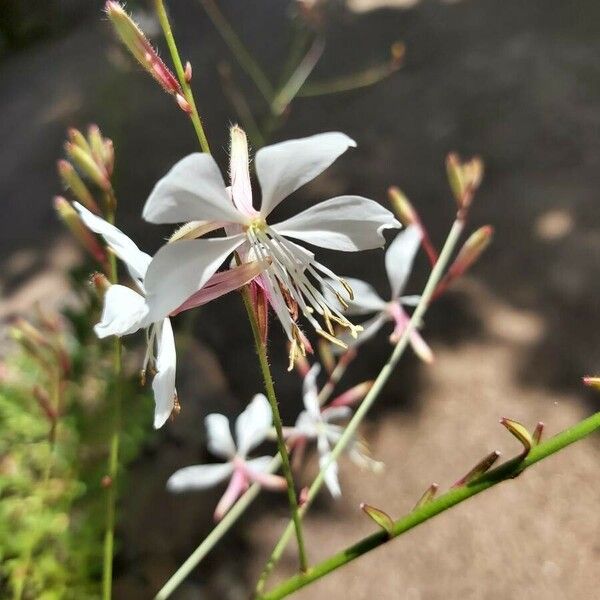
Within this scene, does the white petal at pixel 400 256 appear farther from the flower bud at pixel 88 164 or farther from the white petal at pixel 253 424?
the flower bud at pixel 88 164

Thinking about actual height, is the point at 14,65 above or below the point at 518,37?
above

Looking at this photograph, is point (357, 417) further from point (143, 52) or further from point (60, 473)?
point (60, 473)

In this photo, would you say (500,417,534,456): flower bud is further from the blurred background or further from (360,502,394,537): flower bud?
the blurred background

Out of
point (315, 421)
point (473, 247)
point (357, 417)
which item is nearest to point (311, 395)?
point (315, 421)

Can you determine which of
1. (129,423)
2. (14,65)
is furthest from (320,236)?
(14,65)

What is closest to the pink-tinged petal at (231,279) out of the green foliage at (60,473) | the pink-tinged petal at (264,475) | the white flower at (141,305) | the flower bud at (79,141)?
the white flower at (141,305)

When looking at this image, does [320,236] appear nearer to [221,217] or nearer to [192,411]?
[221,217]

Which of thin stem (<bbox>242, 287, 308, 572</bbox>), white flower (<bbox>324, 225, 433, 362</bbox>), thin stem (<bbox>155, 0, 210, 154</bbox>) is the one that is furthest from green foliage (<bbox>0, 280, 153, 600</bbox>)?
thin stem (<bbox>155, 0, 210, 154</bbox>)
